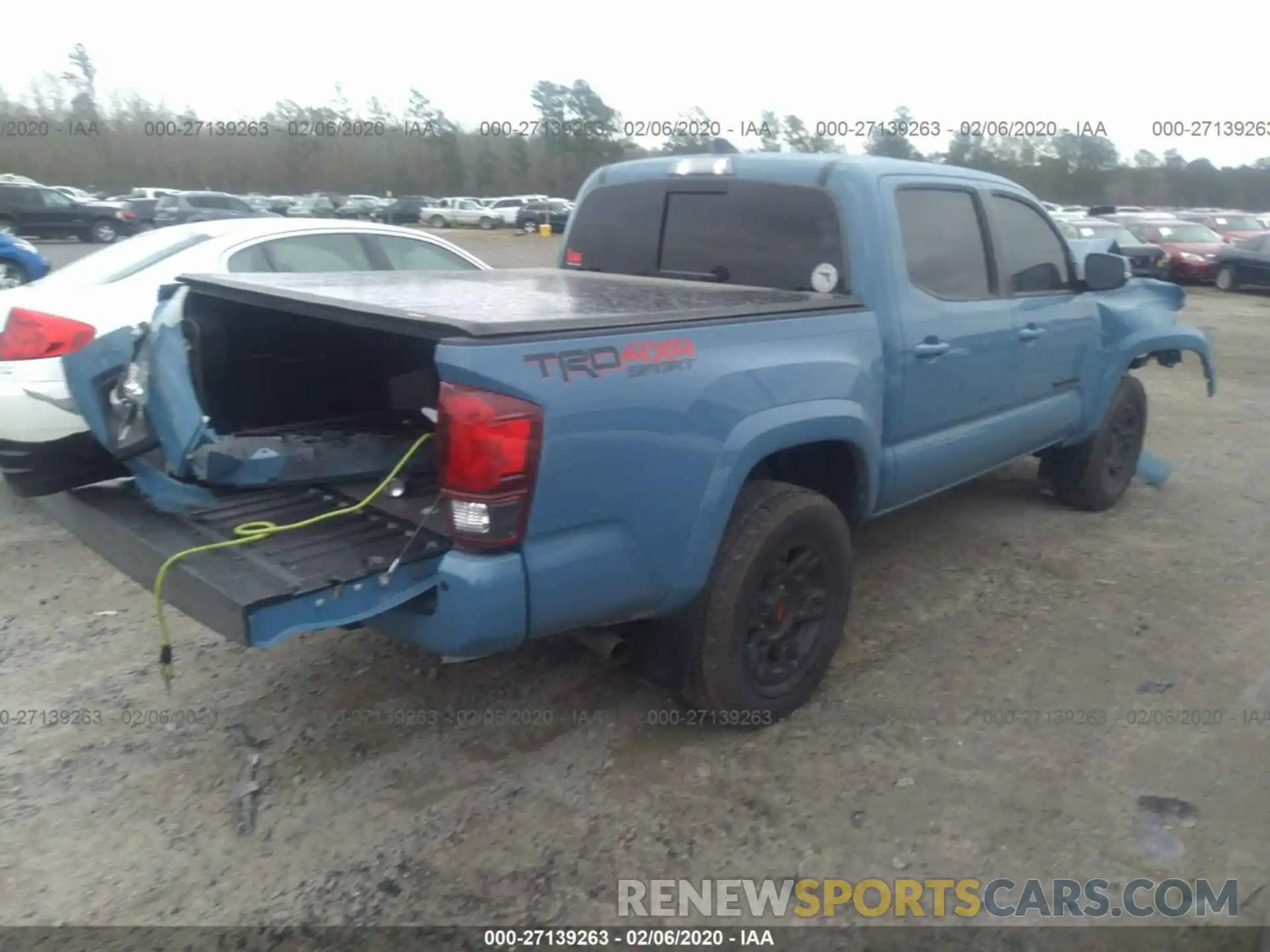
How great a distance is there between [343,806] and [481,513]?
117cm

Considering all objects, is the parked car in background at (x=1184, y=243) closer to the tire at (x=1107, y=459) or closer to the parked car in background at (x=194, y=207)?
the tire at (x=1107, y=459)

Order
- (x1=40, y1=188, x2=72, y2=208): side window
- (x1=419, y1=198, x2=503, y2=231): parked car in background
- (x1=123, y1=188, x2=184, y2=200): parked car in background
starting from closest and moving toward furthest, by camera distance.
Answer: (x1=40, y1=188, x2=72, y2=208): side window < (x1=123, y1=188, x2=184, y2=200): parked car in background < (x1=419, y1=198, x2=503, y2=231): parked car in background

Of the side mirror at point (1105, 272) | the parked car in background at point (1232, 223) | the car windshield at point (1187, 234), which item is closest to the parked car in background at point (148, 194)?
the car windshield at point (1187, 234)

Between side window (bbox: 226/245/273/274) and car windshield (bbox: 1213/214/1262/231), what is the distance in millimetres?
26881

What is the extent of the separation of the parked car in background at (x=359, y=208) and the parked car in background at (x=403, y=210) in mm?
416

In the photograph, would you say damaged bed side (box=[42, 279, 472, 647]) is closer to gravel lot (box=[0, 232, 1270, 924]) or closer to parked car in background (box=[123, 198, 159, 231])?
gravel lot (box=[0, 232, 1270, 924])

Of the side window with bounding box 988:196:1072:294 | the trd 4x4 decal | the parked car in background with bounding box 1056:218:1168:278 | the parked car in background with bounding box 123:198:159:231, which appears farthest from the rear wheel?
the parked car in background with bounding box 123:198:159:231

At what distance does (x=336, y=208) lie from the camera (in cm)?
4138

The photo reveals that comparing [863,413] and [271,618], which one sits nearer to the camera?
[271,618]

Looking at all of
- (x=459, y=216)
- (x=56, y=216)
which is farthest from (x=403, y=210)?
(x=56, y=216)

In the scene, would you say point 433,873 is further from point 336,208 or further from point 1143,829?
point 336,208

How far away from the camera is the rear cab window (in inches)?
161

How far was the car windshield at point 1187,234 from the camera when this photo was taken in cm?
2269

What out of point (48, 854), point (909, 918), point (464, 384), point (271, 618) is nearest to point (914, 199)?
point (464, 384)
